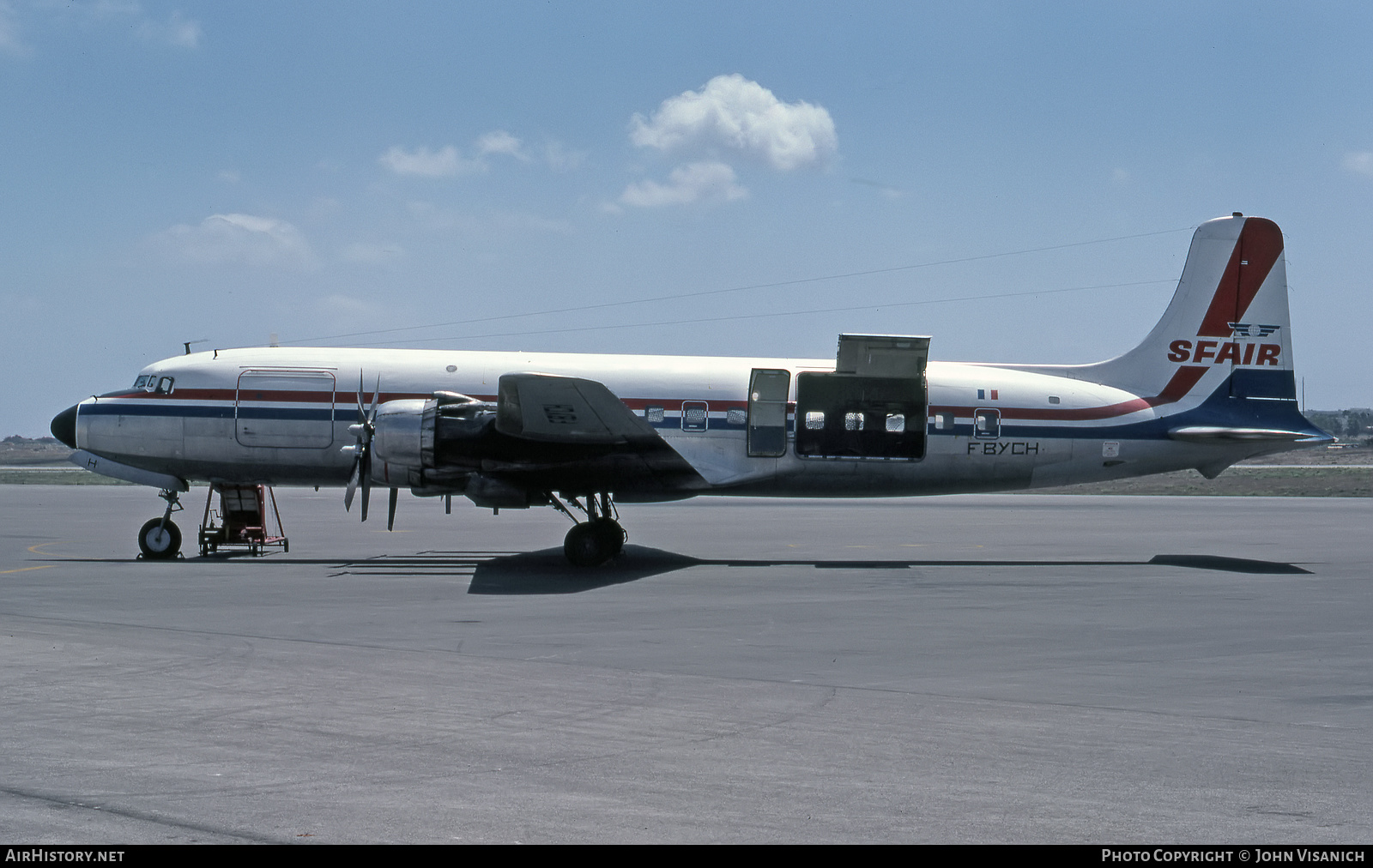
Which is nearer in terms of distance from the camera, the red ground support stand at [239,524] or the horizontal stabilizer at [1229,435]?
the horizontal stabilizer at [1229,435]

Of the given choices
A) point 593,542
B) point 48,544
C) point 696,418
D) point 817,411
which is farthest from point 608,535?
point 48,544

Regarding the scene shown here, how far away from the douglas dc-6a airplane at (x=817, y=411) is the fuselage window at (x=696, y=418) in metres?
0.02

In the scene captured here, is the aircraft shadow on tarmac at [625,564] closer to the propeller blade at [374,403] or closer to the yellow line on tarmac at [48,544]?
the propeller blade at [374,403]

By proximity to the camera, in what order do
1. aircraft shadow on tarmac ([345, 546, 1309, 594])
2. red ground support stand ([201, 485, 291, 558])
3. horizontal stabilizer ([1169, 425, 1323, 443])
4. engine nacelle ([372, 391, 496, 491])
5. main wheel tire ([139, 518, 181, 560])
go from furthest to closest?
red ground support stand ([201, 485, 291, 558]) → horizontal stabilizer ([1169, 425, 1323, 443]) → main wheel tire ([139, 518, 181, 560]) → engine nacelle ([372, 391, 496, 491]) → aircraft shadow on tarmac ([345, 546, 1309, 594])

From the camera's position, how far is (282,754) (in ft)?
24.3

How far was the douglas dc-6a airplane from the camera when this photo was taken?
22609 mm

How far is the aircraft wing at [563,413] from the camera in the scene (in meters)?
19.0

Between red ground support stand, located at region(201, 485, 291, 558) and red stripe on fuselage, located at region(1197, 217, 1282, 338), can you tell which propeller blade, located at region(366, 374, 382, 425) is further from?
red stripe on fuselage, located at region(1197, 217, 1282, 338)

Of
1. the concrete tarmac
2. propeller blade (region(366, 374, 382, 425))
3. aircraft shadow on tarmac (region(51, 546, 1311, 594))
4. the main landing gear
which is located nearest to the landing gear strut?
aircraft shadow on tarmac (region(51, 546, 1311, 594))

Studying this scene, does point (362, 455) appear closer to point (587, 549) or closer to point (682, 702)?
point (587, 549)

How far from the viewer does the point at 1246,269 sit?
23.9m

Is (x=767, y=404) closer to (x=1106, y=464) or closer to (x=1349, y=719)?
(x=1106, y=464)

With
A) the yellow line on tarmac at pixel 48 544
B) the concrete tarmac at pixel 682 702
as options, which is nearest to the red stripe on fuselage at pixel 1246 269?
the concrete tarmac at pixel 682 702

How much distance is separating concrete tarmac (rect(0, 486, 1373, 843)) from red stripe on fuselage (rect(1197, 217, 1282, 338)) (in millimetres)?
5615
